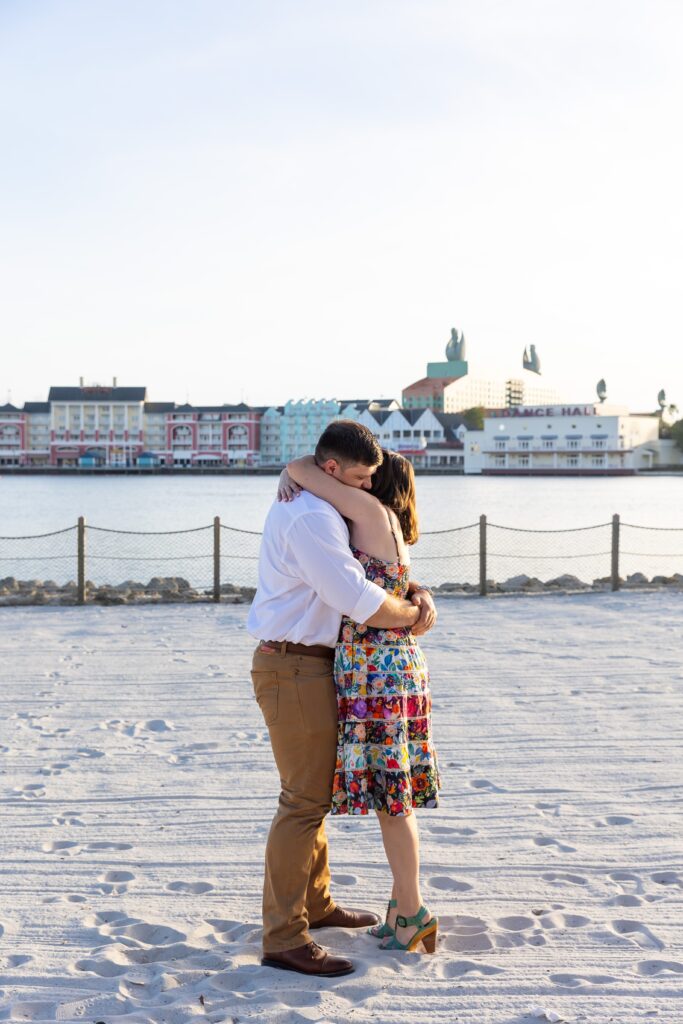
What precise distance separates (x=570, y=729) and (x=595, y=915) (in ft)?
8.94

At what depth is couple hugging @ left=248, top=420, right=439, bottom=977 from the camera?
321cm

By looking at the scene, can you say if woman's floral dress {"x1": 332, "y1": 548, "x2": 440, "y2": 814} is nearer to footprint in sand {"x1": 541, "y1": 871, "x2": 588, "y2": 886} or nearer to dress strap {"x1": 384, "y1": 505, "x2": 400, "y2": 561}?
dress strap {"x1": 384, "y1": 505, "x2": 400, "y2": 561}

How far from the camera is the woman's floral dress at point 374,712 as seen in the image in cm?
323

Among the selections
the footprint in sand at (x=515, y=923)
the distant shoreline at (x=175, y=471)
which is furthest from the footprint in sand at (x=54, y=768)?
the distant shoreline at (x=175, y=471)

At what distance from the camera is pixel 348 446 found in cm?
316

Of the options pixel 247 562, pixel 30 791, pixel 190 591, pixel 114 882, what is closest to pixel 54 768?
pixel 30 791

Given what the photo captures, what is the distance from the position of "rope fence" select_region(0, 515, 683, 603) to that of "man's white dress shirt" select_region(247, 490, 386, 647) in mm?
7060

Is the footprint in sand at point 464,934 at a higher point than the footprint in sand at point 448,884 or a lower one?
higher

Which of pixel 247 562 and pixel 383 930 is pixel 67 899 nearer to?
pixel 383 930

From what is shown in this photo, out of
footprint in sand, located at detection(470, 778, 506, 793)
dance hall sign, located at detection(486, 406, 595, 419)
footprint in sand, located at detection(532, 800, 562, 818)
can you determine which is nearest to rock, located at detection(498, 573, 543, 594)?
footprint in sand, located at detection(470, 778, 506, 793)

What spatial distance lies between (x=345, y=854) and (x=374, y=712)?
1.40 m

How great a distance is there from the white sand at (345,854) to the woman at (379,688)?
50cm

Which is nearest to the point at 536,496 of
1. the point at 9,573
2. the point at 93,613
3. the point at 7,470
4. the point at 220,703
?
the point at 9,573

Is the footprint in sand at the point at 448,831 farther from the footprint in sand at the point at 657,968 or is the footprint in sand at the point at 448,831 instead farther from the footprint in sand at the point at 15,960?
the footprint in sand at the point at 15,960
